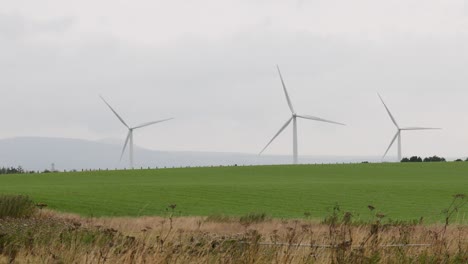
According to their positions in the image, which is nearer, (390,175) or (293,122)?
(390,175)

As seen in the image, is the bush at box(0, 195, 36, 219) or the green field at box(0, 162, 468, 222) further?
the green field at box(0, 162, 468, 222)

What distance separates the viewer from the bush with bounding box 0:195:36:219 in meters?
29.1

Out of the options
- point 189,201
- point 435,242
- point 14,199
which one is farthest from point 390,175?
point 435,242

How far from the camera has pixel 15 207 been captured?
29.7m

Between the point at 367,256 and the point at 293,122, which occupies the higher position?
the point at 293,122

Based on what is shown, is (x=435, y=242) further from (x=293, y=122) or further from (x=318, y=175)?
(x=293, y=122)

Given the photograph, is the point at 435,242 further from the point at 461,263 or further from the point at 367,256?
the point at 367,256

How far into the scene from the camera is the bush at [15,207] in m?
29.1

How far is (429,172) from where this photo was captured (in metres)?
77.0

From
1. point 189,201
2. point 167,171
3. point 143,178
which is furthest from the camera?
point 167,171

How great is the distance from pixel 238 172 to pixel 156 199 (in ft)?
126

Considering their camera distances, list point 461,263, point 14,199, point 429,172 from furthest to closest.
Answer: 1. point 429,172
2. point 14,199
3. point 461,263

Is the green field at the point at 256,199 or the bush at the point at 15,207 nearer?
the bush at the point at 15,207

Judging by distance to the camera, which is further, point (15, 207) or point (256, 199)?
point (256, 199)
